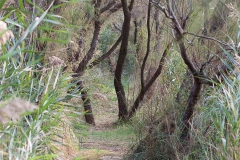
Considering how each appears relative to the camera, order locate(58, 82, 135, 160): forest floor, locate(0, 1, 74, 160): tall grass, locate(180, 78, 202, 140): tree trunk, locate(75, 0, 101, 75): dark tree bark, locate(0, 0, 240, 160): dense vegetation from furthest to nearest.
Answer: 1. locate(75, 0, 101, 75): dark tree bark
2. locate(180, 78, 202, 140): tree trunk
3. locate(58, 82, 135, 160): forest floor
4. locate(0, 0, 240, 160): dense vegetation
5. locate(0, 1, 74, 160): tall grass

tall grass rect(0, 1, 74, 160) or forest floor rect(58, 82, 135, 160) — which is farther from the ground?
tall grass rect(0, 1, 74, 160)

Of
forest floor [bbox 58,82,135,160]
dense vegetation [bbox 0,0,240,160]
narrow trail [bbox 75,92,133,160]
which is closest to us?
dense vegetation [bbox 0,0,240,160]

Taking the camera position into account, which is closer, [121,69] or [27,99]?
[27,99]

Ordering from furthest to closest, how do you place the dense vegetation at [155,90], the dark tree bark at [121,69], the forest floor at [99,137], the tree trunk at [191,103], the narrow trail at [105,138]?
1. the dark tree bark at [121,69]
2. the narrow trail at [105,138]
3. the tree trunk at [191,103]
4. the forest floor at [99,137]
5. the dense vegetation at [155,90]

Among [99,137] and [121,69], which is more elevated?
[121,69]

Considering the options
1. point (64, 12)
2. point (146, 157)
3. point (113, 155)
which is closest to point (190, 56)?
point (146, 157)

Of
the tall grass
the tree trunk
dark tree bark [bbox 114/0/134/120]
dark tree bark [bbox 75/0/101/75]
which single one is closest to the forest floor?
the tall grass

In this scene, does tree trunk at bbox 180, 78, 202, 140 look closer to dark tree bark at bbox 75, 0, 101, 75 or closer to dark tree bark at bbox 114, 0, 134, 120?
dark tree bark at bbox 75, 0, 101, 75

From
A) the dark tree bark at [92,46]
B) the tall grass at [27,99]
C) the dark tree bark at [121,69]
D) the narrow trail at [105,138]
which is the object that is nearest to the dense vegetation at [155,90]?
the tall grass at [27,99]

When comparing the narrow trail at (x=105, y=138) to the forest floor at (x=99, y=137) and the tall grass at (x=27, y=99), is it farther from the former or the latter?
the tall grass at (x=27, y=99)

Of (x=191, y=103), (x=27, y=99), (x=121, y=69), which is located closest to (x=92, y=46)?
(x=121, y=69)

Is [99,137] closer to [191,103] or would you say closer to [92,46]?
[92,46]

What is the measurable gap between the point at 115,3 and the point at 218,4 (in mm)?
6623

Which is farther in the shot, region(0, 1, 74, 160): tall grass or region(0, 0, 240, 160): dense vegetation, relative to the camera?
region(0, 0, 240, 160): dense vegetation
